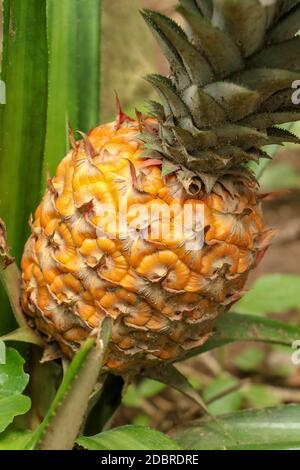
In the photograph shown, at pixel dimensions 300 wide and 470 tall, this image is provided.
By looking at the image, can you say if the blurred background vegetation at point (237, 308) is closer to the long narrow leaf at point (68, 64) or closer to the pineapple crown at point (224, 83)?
the long narrow leaf at point (68, 64)

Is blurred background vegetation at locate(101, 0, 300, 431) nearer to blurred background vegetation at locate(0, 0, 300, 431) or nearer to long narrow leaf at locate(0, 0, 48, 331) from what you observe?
blurred background vegetation at locate(0, 0, 300, 431)

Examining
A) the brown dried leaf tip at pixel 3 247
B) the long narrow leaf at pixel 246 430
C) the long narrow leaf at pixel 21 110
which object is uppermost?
the long narrow leaf at pixel 21 110

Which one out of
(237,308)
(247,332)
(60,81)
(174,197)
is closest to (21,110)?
(60,81)

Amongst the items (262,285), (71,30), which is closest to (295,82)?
(71,30)

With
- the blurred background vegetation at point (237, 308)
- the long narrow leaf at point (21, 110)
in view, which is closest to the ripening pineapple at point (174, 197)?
the long narrow leaf at point (21, 110)

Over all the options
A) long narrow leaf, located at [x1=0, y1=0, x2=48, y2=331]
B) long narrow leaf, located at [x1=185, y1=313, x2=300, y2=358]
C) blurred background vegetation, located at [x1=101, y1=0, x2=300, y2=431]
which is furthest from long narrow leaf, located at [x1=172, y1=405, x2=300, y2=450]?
blurred background vegetation, located at [x1=101, y1=0, x2=300, y2=431]

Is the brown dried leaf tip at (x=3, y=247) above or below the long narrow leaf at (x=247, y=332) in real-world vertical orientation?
above

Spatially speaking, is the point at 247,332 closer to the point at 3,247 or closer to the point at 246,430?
the point at 246,430
